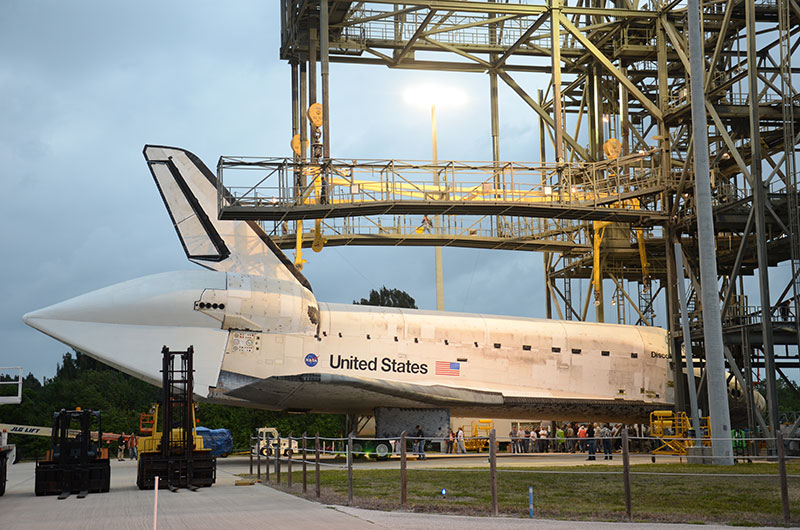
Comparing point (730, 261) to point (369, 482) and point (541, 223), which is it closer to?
point (541, 223)

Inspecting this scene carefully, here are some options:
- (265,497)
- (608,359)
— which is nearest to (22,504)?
(265,497)

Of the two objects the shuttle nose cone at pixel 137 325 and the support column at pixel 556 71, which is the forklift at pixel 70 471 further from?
the support column at pixel 556 71

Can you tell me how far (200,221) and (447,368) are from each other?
7.98 meters

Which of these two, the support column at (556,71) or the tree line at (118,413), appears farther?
the tree line at (118,413)

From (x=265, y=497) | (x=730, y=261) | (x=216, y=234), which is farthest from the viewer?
(x=730, y=261)

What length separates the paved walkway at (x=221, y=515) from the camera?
873 cm

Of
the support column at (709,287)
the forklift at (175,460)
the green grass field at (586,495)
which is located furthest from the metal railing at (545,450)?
the forklift at (175,460)

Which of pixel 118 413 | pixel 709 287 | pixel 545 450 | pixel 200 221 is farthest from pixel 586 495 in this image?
pixel 118 413

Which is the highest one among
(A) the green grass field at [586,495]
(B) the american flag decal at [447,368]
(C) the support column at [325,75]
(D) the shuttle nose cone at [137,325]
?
(C) the support column at [325,75]

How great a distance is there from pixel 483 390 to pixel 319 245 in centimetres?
675

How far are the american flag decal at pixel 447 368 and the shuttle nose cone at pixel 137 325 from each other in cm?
633

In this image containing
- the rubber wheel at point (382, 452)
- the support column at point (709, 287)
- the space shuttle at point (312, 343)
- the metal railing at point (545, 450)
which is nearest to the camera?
the metal railing at point (545, 450)

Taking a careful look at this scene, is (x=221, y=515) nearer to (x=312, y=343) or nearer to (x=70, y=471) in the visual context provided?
(x=70, y=471)

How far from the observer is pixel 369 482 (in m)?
14.5
